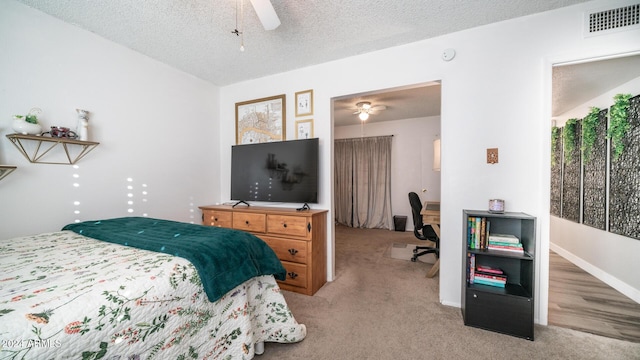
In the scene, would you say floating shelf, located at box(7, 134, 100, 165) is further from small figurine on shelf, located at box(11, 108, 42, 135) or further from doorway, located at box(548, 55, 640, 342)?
doorway, located at box(548, 55, 640, 342)

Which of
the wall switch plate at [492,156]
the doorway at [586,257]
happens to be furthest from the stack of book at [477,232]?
the doorway at [586,257]

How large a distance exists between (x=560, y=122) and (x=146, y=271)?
18.3ft

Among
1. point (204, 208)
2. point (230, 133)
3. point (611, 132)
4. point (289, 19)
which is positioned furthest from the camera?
point (230, 133)

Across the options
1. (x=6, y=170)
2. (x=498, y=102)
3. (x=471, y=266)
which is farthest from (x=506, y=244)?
(x=6, y=170)

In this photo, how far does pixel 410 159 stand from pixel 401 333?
4.21 meters

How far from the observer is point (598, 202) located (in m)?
2.84

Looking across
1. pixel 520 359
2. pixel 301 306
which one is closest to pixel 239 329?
pixel 301 306

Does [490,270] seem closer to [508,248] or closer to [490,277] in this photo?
[490,277]

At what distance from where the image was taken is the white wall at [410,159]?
17.0ft

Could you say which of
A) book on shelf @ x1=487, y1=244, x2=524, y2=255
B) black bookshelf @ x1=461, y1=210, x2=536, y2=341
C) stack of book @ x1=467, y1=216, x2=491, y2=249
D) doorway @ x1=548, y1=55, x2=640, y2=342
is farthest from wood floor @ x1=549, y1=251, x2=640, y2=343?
stack of book @ x1=467, y1=216, x2=491, y2=249

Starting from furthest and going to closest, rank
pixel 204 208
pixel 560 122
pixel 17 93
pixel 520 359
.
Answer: pixel 560 122 → pixel 204 208 → pixel 17 93 → pixel 520 359

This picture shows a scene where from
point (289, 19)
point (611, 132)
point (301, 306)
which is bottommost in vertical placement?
point (301, 306)

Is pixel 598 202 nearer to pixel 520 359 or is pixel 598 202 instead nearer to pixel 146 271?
pixel 520 359

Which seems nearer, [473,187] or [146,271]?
[146,271]
